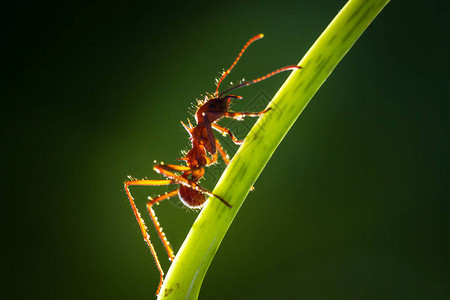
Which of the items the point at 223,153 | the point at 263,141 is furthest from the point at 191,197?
the point at 263,141

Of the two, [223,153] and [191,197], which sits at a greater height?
[223,153]

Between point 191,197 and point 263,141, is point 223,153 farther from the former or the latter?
point 263,141

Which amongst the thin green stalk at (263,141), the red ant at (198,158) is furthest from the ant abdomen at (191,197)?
the thin green stalk at (263,141)

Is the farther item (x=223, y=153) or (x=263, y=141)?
(x=223, y=153)

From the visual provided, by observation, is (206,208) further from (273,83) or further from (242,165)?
(273,83)

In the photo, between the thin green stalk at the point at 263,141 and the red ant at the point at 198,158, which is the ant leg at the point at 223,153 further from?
the thin green stalk at the point at 263,141
